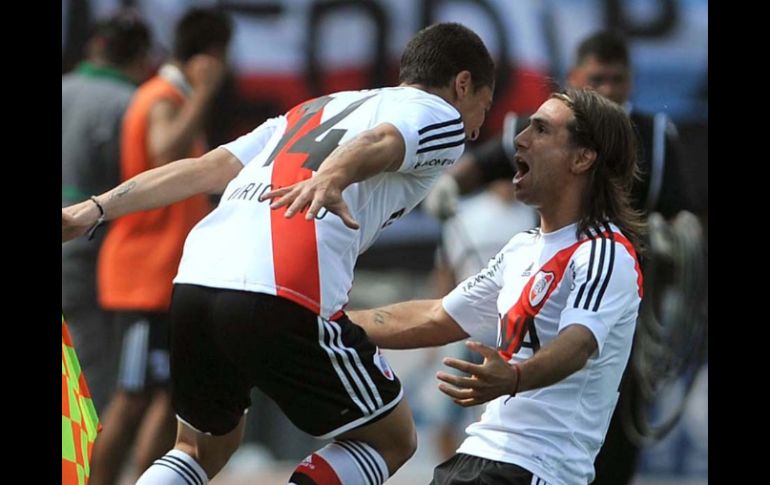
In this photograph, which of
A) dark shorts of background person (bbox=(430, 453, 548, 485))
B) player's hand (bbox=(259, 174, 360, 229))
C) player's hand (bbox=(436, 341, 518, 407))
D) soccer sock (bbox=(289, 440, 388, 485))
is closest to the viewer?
player's hand (bbox=(436, 341, 518, 407))

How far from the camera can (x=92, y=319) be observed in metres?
8.35

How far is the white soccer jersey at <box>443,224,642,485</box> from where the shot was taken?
13.3ft

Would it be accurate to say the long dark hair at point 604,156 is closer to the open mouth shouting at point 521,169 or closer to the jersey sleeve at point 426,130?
the open mouth shouting at point 521,169

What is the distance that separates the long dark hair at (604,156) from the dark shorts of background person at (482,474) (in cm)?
74

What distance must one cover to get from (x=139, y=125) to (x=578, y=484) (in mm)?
4364

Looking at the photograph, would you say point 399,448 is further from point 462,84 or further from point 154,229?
point 154,229

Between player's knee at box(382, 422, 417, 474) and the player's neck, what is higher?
the player's neck

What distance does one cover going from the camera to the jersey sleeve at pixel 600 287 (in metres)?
3.97

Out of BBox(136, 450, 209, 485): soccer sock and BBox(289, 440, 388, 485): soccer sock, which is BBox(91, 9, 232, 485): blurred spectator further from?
BBox(289, 440, 388, 485): soccer sock

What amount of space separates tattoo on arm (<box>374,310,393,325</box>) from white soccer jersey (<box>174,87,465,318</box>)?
0.91 ft

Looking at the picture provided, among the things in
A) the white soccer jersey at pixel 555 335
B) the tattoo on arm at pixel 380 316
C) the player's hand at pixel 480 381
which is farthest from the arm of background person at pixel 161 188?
the player's hand at pixel 480 381

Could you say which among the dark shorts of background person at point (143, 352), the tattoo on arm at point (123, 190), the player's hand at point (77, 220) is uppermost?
the tattoo on arm at point (123, 190)

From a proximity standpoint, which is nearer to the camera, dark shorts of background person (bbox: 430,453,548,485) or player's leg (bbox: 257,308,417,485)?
dark shorts of background person (bbox: 430,453,548,485)

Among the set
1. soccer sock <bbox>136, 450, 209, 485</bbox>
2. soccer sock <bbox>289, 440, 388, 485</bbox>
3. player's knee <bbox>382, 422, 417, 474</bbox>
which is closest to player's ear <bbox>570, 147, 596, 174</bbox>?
player's knee <bbox>382, 422, 417, 474</bbox>
